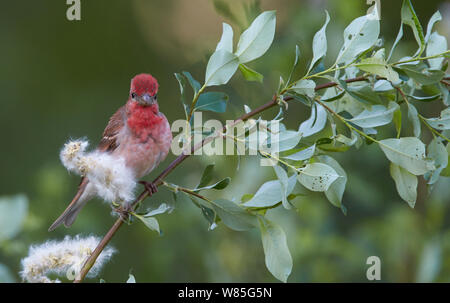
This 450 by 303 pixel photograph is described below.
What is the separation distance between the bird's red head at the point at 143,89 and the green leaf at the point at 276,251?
746 millimetres

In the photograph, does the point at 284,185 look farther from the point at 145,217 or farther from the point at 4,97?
the point at 4,97

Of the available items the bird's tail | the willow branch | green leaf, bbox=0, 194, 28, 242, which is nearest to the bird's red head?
the bird's tail

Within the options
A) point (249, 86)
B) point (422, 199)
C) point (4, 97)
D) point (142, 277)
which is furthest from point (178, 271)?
point (4, 97)

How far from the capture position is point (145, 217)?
135cm

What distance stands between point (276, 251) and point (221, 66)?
435 mm

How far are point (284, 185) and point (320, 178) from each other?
0.25 feet

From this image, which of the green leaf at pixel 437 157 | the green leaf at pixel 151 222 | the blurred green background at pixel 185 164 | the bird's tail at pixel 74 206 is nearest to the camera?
the green leaf at pixel 151 222

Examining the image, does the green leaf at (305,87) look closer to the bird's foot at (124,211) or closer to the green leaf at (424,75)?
the green leaf at (424,75)

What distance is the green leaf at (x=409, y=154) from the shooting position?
1377 millimetres

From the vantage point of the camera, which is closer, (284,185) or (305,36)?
(284,185)

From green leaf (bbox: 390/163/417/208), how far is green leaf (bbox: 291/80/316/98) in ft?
1.02

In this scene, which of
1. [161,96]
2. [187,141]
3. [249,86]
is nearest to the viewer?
[187,141]

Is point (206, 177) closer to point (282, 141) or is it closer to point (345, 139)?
point (282, 141)

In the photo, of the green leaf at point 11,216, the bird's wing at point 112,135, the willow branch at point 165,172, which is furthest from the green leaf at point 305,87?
the bird's wing at point 112,135
